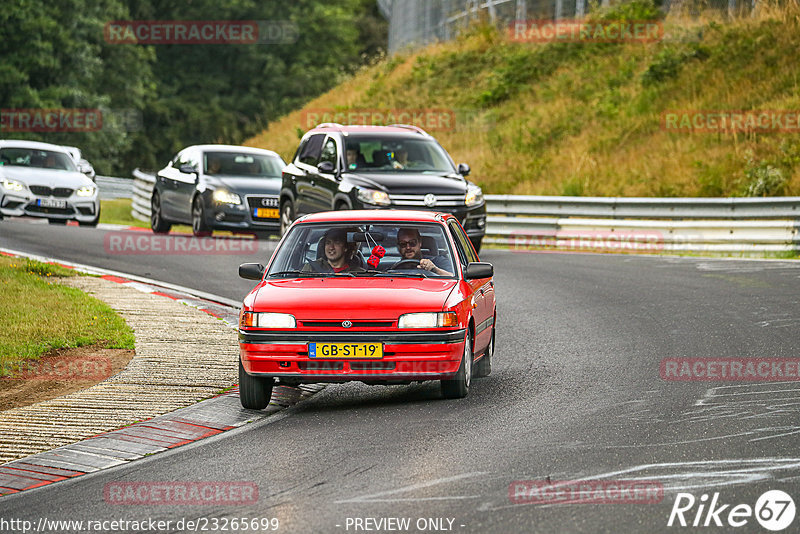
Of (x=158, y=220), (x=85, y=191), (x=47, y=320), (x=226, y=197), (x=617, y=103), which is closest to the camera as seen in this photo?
(x=47, y=320)

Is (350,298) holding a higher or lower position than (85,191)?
higher

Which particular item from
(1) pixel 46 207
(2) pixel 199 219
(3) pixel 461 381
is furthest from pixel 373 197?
(3) pixel 461 381

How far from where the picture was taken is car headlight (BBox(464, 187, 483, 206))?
63.4 feet

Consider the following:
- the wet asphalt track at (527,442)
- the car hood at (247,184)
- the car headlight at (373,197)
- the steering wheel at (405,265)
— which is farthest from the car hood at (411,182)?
the steering wheel at (405,265)

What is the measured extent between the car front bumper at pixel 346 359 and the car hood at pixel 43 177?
17331mm

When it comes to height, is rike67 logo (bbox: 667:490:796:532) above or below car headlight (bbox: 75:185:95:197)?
above

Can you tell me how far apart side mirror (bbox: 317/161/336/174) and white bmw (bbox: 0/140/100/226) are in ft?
25.1

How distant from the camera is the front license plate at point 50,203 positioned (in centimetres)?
2538

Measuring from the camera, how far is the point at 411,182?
1919cm

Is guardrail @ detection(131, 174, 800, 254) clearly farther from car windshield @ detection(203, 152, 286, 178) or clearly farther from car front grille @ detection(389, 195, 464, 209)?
car front grille @ detection(389, 195, 464, 209)

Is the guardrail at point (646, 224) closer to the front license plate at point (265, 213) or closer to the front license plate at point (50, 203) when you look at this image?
the front license plate at point (265, 213)

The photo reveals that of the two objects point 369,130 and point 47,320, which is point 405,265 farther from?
point 369,130

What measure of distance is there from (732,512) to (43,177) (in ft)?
69.7

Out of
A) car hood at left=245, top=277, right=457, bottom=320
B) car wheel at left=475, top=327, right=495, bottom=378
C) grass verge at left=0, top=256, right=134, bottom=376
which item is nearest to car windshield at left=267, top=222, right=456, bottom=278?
car hood at left=245, top=277, right=457, bottom=320
